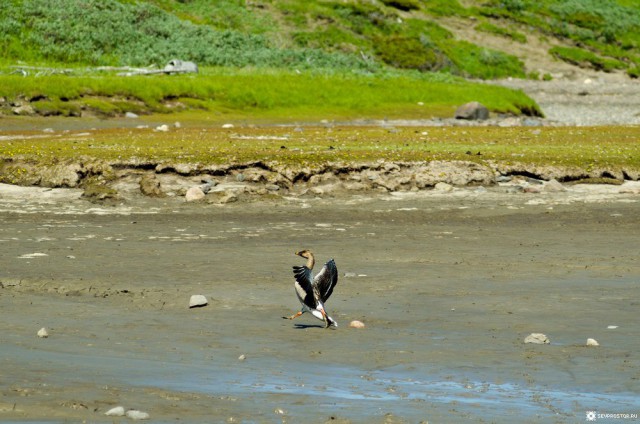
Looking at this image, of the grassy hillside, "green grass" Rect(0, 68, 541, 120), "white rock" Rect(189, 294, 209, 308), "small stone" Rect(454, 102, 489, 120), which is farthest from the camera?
the grassy hillside

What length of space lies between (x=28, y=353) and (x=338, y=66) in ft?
198

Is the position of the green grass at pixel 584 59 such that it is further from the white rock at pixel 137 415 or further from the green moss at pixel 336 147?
the white rock at pixel 137 415

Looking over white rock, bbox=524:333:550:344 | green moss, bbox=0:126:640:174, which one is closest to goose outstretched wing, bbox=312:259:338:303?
white rock, bbox=524:333:550:344

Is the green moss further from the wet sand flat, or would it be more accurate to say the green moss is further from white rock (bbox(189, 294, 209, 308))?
white rock (bbox(189, 294, 209, 308))

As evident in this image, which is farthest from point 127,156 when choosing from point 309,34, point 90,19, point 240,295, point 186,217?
point 309,34

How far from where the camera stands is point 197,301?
584 inches

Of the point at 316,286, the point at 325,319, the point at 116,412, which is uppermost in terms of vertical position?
the point at 116,412

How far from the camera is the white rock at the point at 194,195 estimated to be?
2527cm

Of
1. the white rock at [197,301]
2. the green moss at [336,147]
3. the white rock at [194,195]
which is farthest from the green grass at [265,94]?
the white rock at [197,301]

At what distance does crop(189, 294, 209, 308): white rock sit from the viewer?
14.8 meters

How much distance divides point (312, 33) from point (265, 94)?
77.0 ft

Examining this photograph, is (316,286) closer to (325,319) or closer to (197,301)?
(325,319)

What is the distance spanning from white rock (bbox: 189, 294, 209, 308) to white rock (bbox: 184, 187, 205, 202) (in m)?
10.4

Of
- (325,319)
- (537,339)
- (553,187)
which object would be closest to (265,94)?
(553,187)
